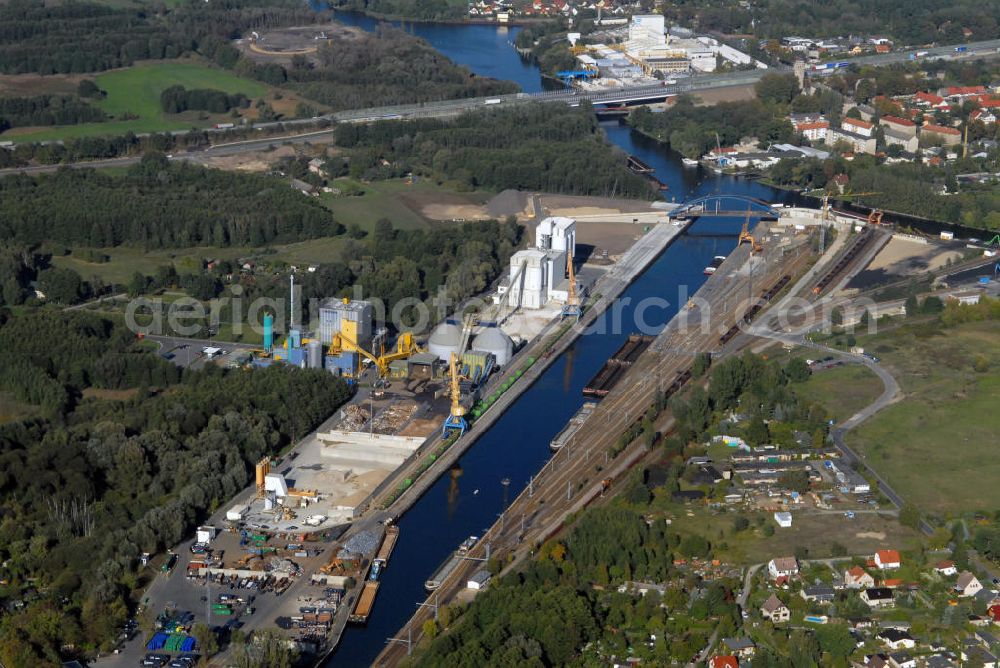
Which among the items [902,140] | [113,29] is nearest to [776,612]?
[902,140]

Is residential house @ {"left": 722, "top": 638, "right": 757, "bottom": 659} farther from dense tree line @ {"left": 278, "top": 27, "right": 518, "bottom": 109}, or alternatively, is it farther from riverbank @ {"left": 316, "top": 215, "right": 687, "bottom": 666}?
dense tree line @ {"left": 278, "top": 27, "right": 518, "bottom": 109}

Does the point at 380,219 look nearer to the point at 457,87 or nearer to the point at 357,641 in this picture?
the point at 457,87

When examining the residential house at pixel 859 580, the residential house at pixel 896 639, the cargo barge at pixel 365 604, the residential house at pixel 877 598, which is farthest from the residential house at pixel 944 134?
the cargo barge at pixel 365 604

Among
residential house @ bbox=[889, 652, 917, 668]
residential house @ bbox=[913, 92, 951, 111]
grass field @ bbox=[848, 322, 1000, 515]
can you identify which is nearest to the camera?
residential house @ bbox=[889, 652, 917, 668]

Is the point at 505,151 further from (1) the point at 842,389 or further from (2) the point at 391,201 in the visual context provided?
(1) the point at 842,389

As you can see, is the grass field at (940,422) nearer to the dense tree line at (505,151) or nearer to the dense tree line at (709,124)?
the dense tree line at (505,151)

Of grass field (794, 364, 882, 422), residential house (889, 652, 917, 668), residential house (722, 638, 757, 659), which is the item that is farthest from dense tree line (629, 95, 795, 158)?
residential house (889, 652, 917, 668)
